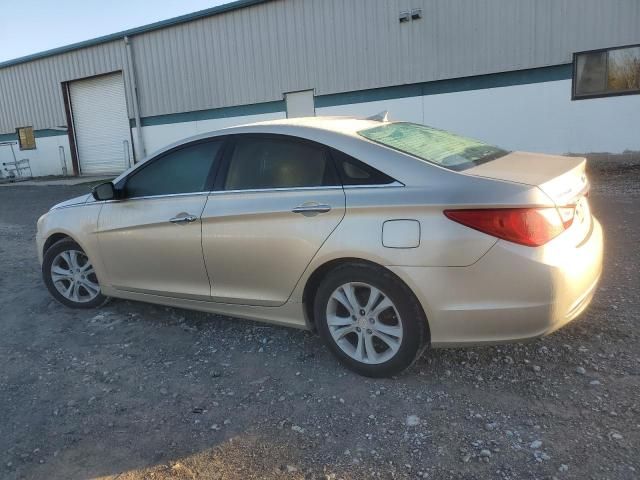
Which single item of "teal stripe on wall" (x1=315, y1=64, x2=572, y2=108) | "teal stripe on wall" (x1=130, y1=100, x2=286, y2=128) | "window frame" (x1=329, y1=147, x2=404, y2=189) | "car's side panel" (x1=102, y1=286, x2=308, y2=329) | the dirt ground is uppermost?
"teal stripe on wall" (x1=315, y1=64, x2=572, y2=108)

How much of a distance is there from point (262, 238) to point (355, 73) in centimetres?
1326

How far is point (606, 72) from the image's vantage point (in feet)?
42.1

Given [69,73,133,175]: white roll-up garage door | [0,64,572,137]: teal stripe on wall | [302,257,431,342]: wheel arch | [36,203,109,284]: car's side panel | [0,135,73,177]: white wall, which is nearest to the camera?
[302,257,431,342]: wheel arch

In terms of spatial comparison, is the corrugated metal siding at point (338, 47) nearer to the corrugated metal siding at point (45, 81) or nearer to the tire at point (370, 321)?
the corrugated metal siding at point (45, 81)

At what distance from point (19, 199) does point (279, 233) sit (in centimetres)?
1413

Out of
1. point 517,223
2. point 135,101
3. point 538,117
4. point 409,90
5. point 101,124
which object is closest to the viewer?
point 517,223

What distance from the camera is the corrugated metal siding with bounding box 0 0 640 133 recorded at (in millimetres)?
13031

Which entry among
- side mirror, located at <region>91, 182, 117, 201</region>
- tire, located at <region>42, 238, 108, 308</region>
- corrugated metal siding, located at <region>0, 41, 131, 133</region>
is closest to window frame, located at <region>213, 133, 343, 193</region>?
side mirror, located at <region>91, 182, 117, 201</region>

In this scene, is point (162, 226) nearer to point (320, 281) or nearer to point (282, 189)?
point (282, 189)

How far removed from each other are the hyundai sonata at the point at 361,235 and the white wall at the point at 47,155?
813 inches

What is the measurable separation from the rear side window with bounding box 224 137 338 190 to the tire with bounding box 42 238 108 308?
183cm

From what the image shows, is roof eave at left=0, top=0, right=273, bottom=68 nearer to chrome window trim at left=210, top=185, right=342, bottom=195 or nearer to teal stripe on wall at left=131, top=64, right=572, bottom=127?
teal stripe on wall at left=131, top=64, right=572, bottom=127

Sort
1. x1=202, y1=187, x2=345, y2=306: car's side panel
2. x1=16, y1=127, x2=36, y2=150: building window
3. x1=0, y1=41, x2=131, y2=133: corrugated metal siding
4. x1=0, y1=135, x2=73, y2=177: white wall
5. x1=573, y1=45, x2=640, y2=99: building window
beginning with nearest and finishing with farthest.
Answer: x1=202, y1=187, x2=345, y2=306: car's side panel
x1=573, y1=45, x2=640, y2=99: building window
x1=0, y1=41, x2=131, y2=133: corrugated metal siding
x1=0, y1=135, x2=73, y2=177: white wall
x1=16, y1=127, x2=36, y2=150: building window

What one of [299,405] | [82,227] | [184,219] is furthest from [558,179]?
[82,227]
